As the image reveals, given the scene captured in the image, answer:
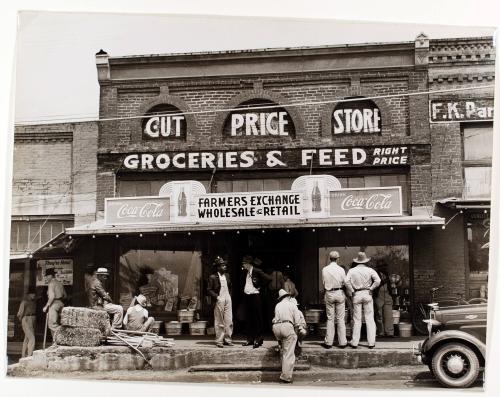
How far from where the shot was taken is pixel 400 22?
33.1 feet

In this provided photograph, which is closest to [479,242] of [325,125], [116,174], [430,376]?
[430,376]

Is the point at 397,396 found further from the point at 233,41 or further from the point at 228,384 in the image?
the point at 233,41

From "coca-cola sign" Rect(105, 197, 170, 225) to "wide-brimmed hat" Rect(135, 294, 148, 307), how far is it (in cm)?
126

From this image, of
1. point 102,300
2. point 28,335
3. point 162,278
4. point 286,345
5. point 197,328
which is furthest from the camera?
point 162,278

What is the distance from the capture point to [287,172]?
1060 centimetres

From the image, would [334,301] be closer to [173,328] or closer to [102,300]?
[173,328]

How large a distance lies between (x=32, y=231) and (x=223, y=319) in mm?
3680

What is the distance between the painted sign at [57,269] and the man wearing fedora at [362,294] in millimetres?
4815

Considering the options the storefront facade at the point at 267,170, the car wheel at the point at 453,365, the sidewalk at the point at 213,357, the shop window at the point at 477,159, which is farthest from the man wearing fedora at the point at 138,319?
the shop window at the point at 477,159

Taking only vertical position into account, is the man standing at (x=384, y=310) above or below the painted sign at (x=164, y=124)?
below

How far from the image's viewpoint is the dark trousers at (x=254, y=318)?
10.1 meters

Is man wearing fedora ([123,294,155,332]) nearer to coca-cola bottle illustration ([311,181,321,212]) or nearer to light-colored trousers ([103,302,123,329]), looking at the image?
light-colored trousers ([103,302,123,329])

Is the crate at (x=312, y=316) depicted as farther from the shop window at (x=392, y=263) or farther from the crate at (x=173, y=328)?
the crate at (x=173, y=328)

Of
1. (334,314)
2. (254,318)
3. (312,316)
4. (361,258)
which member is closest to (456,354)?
(334,314)
